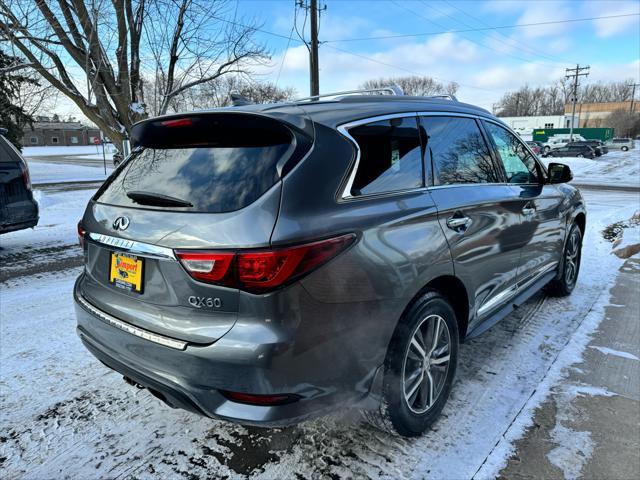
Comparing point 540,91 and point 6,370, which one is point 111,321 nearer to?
point 6,370

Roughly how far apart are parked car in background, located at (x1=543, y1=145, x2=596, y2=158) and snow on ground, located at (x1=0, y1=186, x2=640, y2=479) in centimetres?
4143

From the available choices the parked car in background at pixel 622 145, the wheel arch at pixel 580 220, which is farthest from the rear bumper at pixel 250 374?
the parked car in background at pixel 622 145

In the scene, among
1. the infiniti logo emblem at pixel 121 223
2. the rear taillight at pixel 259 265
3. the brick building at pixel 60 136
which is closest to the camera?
the rear taillight at pixel 259 265

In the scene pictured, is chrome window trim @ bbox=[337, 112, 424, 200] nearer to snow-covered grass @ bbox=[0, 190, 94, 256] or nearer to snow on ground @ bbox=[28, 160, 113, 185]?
snow-covered grass @ bbox=[0, 190, 94, 256]

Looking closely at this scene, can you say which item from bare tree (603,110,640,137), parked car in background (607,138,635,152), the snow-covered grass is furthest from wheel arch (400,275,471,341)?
bare tree (603,110,640,137)

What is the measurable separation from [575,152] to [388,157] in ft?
143

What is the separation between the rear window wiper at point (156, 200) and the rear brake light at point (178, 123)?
0.38 metres

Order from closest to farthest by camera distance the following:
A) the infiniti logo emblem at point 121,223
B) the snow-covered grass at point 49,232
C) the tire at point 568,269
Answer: the infiniti logo emblem at point 121,223 < the tire at point 568,269 < the snow-covered grass at point 49,232

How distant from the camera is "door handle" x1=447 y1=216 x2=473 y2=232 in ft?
8.04

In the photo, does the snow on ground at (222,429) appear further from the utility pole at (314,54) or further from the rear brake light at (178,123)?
the utility pole at (314,54)

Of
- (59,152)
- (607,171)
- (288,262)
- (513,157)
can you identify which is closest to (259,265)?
(288,262)

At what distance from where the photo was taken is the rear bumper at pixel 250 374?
175cm

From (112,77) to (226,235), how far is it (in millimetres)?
10812

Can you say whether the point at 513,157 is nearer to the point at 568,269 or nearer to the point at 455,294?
the point at 455,294
